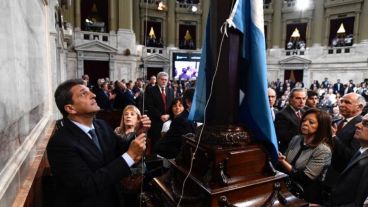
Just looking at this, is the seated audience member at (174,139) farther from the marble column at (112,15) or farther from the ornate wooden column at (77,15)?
the ornate wooden column at (77,15)

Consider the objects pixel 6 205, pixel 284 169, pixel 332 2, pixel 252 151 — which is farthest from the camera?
pixel 332 2

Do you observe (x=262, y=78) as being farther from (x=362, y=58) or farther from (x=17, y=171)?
(x=362, y=58)

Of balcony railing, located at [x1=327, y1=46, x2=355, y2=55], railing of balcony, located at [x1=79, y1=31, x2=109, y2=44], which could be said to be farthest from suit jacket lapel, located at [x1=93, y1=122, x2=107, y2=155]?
balcony railing, located at [x1=327, y1=46, x2=355, y2=55]

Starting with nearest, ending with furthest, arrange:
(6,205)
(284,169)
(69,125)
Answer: (6,205), (69,125), (284,169)

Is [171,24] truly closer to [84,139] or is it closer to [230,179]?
[84,139]

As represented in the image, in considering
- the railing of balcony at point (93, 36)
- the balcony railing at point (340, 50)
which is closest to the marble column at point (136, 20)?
the railing of balcony at point (93, 36)

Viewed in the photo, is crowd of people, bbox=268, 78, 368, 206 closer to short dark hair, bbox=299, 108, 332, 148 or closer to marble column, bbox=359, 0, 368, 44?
short dark hair, bbox=299, 108, 332, 148

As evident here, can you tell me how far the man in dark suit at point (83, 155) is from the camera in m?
1.37

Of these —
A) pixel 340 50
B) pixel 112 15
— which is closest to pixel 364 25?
pixel 340 50

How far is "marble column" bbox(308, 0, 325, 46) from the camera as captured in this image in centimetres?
1761

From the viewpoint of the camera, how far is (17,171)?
148cm

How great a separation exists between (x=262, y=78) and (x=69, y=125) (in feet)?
3.71

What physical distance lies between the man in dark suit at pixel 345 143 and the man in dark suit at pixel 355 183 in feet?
0.89

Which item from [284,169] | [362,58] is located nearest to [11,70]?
[284,169]
